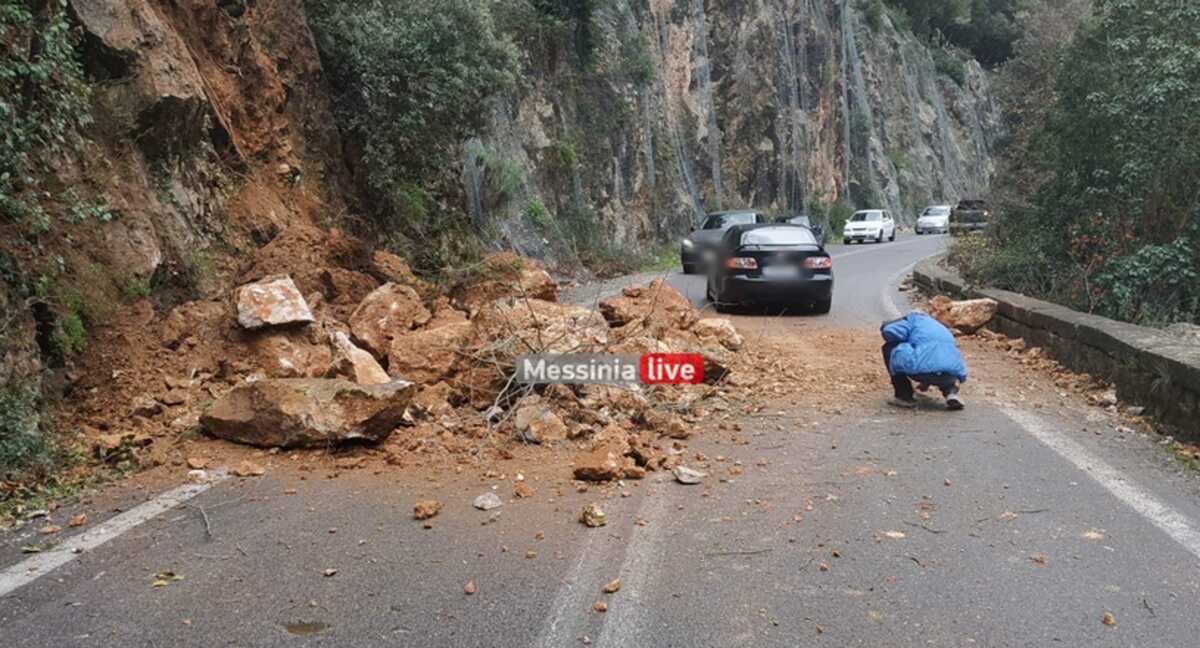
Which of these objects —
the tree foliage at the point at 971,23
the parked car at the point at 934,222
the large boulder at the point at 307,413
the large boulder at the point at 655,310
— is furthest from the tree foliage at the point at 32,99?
the tree foliage at the point at 971,23

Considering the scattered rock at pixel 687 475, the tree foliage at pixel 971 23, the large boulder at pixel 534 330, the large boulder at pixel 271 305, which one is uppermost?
the tree foliage at pixel 971 23

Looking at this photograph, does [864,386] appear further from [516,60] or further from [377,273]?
[516,60]

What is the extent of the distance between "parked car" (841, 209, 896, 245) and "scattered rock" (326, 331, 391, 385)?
32891 millimetres

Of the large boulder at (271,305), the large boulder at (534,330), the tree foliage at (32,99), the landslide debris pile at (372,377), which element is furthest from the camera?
the large boulder at (271,305)

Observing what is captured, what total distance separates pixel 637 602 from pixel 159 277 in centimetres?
576

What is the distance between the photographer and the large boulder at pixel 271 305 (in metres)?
7.05

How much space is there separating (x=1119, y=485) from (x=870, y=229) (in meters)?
33.1

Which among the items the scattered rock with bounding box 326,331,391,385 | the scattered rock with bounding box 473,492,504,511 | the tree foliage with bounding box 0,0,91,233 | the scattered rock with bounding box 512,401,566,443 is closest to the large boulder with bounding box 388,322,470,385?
the scattered rock with bounding box 326,331,391,385

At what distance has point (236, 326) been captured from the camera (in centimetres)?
710

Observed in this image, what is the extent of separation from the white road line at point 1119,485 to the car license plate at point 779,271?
615 cm

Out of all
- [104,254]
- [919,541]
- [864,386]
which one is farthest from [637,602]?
[104,254]

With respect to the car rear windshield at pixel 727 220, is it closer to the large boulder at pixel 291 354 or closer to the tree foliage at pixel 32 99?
the large boulder at pixel 291 354

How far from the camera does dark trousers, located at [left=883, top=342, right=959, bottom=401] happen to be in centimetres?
685

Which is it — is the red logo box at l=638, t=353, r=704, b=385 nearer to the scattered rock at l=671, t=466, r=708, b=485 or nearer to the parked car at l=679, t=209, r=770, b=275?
the scattered rock at l=671, t=466, r=708, b=485
